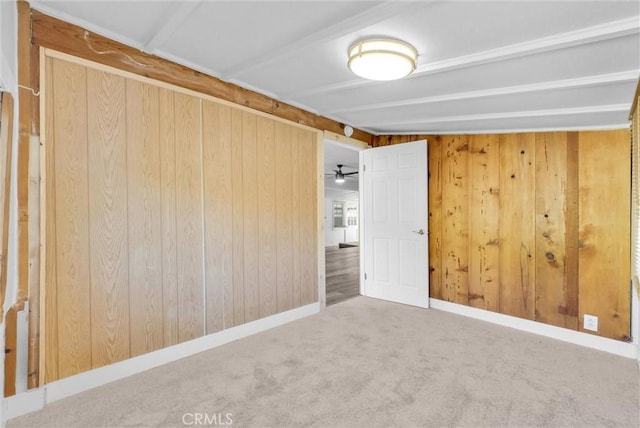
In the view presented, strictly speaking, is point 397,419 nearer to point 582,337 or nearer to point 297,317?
point 297,317

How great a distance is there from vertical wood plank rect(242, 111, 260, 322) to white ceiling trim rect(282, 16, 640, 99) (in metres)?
1.50

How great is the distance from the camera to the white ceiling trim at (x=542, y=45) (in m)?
1.49

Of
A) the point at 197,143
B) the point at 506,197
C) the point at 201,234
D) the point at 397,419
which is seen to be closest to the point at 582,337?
the point at 506,197

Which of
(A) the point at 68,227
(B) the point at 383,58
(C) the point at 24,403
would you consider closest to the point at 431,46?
(B) the point at 383,58

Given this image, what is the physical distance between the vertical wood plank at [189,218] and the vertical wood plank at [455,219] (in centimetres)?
274

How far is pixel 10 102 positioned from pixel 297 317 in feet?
9.12

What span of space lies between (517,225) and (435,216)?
88 centimetres

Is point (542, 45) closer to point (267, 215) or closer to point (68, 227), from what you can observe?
point (267, 215)

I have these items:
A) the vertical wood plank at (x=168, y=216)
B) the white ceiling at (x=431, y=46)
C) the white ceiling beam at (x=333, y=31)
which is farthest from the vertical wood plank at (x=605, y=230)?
the vertical wood plank at (x=168, y=216)

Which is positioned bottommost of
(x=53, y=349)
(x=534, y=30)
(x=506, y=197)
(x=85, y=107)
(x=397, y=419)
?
(x=397, y=419)

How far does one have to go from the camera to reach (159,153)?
2.34 metres

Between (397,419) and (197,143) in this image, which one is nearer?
(397,419)

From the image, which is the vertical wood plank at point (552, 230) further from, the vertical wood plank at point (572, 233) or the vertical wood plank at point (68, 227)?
the vertical wood plank at point (68, 227)

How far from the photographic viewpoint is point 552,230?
3.00m
